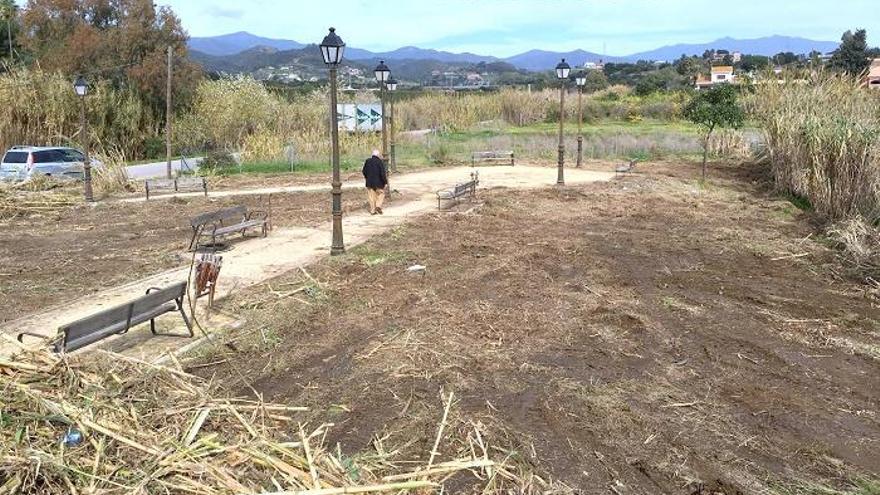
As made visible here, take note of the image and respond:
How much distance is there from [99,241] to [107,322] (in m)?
7.25

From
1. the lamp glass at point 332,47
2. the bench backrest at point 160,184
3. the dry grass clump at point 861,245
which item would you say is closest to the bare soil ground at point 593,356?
the dry grass clump at point 861,245

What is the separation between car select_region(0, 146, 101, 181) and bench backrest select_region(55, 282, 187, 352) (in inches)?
602

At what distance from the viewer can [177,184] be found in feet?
63.2

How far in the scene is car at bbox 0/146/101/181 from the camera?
794 inches

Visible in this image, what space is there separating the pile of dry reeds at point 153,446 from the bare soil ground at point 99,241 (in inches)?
170

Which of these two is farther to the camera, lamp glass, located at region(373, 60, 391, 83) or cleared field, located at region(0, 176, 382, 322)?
lamp glass, located at region(373, 60, 391, 83)

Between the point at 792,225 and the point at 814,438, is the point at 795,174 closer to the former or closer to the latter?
Answer: the point at 792,225

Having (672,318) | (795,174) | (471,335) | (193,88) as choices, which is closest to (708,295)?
(672,318)

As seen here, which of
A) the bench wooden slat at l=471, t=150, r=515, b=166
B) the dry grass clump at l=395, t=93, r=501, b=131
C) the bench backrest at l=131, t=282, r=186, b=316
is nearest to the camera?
the bench backrest at l=131, t=282, r=186, b=316

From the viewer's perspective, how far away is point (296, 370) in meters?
6.46

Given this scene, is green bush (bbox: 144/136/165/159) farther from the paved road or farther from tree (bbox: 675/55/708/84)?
tree (bbox: 675/55/708/84)

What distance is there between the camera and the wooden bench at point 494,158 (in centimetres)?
2479

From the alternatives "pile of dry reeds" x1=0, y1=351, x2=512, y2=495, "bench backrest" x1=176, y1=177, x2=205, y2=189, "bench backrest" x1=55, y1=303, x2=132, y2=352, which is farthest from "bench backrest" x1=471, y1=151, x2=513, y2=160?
"pile of dry reeds" x1=0, y1=351, x2=512, y2=495

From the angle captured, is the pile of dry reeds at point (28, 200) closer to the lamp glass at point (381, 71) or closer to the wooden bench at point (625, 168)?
the lamp glass at point (381, 71)
